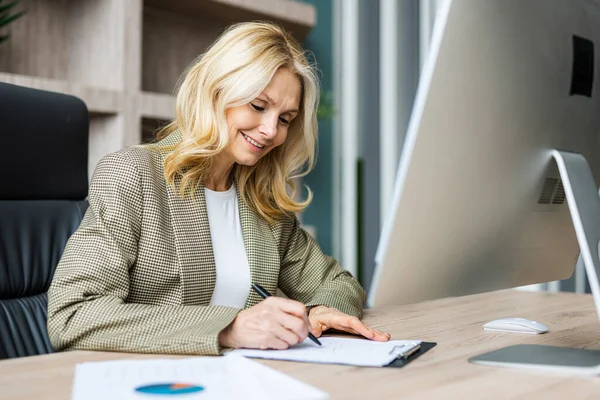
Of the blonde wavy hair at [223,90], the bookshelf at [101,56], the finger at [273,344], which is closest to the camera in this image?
the finger at [273,344]

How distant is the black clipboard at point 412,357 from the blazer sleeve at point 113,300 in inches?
10.0

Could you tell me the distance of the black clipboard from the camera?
0.94m

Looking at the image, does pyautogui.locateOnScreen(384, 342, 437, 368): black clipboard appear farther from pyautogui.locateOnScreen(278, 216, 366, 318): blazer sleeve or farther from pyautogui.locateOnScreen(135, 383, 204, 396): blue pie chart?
pyautogui.locateOnScreen(278, 216, 366, 318): blazer sleeve

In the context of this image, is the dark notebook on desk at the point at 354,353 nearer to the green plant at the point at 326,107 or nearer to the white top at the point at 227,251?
the white top at the point at 227,251

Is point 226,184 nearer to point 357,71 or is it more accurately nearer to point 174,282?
point 174,282

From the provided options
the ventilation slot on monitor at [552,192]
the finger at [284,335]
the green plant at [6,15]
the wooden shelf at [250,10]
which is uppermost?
the wooden shelf at [250,10]

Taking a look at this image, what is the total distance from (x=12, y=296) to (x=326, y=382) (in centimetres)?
88

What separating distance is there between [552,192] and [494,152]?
0.19 m

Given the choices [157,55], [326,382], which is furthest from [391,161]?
[326,382]

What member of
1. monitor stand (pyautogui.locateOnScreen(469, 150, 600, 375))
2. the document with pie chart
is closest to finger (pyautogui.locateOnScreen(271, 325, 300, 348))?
the document with pie chart

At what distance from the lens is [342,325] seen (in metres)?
1.22

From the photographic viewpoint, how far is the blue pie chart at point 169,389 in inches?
28.7

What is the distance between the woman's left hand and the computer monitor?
18cm

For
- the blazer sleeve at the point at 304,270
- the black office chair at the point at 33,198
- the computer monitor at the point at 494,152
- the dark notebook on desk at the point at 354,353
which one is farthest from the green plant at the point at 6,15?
the computer monitor at the point at 494,152
